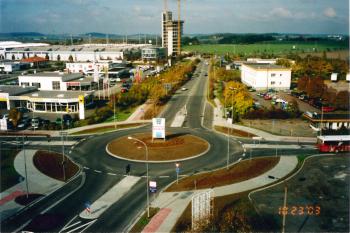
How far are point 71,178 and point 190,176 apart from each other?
1236 centimetres

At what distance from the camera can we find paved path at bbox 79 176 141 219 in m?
28.6

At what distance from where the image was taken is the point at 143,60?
554ft

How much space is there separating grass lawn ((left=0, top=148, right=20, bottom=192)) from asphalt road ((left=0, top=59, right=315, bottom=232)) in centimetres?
694

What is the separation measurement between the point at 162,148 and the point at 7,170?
18.3 meters

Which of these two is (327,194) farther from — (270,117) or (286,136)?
(270,117)

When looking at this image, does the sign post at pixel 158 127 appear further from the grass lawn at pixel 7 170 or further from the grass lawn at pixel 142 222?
the grass lawn at pixel 142 222

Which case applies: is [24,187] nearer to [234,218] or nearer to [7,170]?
[7,170]

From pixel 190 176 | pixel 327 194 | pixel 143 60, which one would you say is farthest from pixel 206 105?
pixel 143 60

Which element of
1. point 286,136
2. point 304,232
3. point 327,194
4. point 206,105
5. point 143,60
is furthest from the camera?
point 143,60

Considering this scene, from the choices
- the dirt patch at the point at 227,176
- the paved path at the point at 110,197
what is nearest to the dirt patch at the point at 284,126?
the dirt patch at the point at 227,176

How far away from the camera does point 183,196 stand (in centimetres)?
3184

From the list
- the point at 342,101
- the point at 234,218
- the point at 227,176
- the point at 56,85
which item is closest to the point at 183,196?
the point at 227,176
